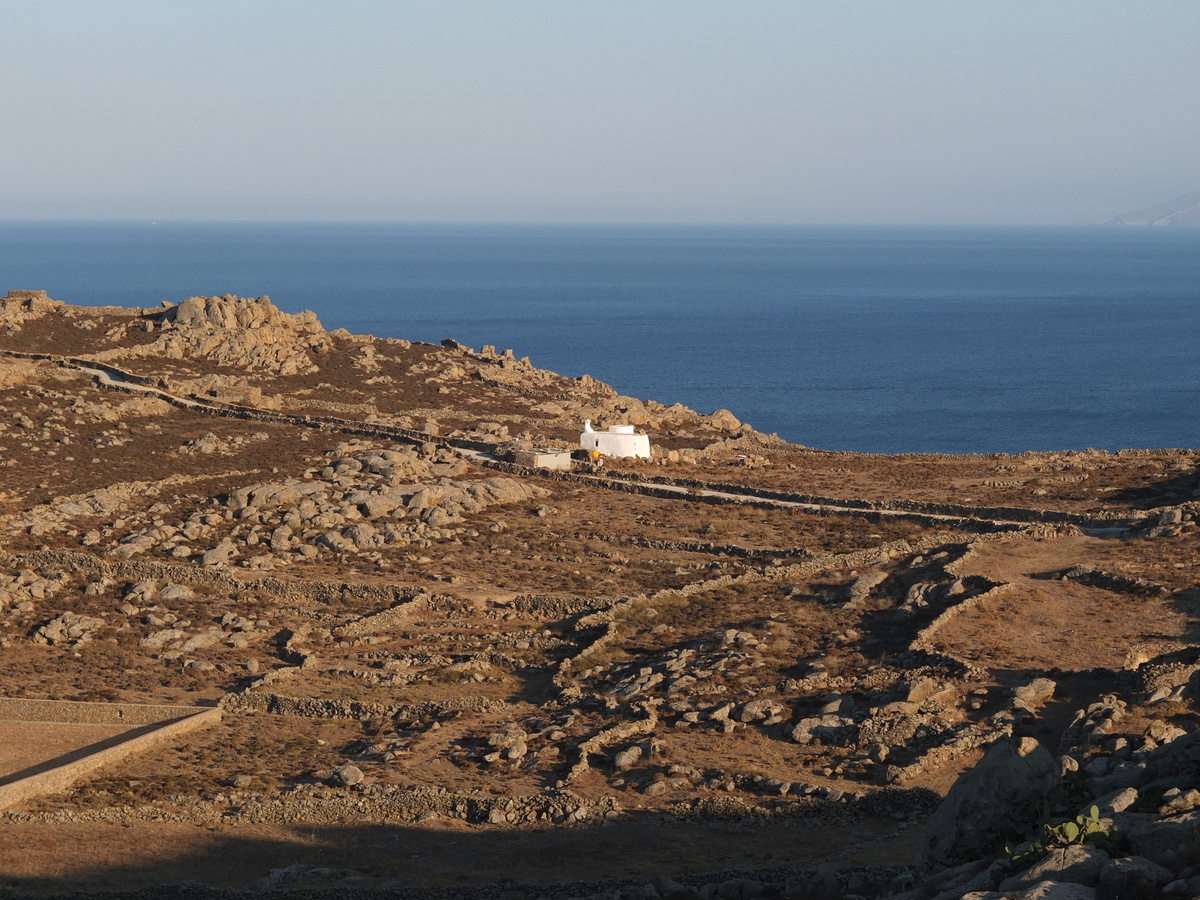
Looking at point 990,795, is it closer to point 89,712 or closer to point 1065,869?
point 1065,869

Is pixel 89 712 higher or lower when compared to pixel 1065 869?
lower

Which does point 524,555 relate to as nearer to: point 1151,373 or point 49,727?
point 49,727

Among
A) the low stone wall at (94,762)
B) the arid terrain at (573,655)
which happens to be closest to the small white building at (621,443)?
the arid terrain at (573,655)

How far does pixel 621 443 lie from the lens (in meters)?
55.8

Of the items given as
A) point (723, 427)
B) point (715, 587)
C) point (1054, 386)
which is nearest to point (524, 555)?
point (715, 587)

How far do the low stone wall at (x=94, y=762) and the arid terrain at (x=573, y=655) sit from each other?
9.4 inches

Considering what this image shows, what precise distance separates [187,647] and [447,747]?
405 inches

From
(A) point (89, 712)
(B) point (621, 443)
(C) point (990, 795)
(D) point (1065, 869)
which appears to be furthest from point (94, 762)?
(B) point (621, 443)

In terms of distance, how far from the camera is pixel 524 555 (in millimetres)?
41938

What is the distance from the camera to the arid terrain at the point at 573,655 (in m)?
21.5

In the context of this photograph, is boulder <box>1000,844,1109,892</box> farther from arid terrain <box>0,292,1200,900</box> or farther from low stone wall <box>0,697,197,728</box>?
low stone wall <box>0,697,197,728</box>

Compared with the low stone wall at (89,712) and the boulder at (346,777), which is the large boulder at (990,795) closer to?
the boulder at (346,777)

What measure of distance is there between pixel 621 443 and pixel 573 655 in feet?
76.6

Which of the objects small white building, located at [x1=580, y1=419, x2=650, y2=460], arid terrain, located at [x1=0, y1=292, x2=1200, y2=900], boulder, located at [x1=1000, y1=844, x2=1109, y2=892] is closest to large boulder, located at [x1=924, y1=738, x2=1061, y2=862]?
arid terrain, located at [x1=0, y1=292, x2=1200, y2=900]
